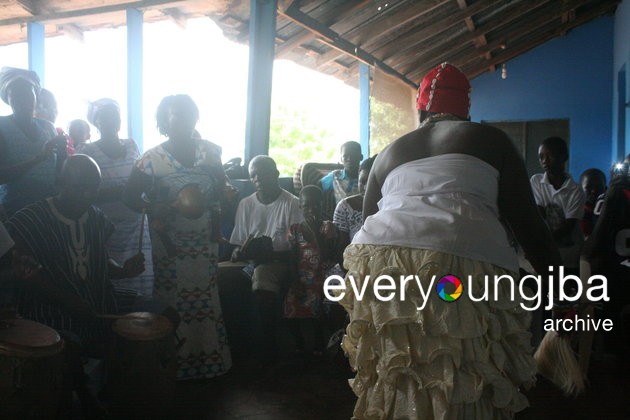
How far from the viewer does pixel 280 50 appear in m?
6.85

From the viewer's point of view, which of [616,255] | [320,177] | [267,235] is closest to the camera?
[616,255]

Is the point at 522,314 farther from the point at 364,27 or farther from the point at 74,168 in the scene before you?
the point at 364,27

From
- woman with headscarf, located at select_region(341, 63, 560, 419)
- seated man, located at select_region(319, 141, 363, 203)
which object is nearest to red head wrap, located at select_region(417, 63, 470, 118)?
woman with headscarf, located at select_region(341, 63, 560, 419)

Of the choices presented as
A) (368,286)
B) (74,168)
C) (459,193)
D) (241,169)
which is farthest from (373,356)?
(241,169)

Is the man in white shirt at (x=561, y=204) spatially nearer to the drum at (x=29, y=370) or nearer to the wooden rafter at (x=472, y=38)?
the drum at (x=29, y=370)

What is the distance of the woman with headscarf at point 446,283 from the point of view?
150 centimetres

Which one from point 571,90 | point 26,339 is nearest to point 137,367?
point 26,339

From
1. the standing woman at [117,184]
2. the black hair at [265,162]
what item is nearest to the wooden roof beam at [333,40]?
the black hair at [265,162]

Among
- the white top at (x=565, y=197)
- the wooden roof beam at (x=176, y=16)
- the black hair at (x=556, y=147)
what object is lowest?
the white top at (x=565, y=197)

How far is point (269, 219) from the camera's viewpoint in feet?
14.3

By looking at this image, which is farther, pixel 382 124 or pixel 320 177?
pixel 382 124

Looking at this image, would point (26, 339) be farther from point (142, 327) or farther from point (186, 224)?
point (186, 224)

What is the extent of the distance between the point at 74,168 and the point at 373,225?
1881 mm

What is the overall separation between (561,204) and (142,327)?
3156mm
